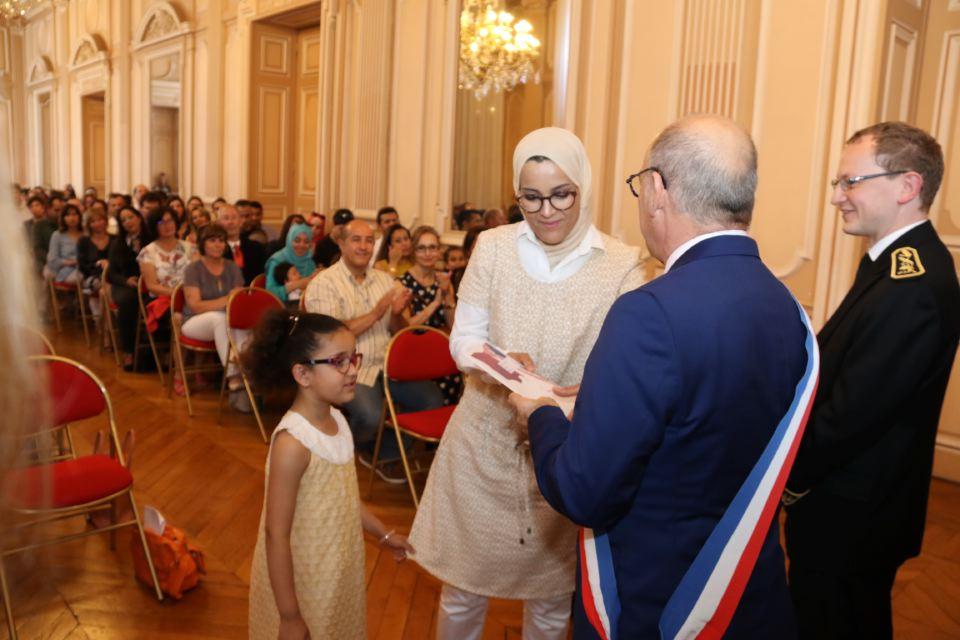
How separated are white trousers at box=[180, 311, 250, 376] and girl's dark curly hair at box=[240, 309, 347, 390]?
3143mm

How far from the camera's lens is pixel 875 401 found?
1.74 meters

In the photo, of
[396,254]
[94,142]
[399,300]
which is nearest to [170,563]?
[399,300]

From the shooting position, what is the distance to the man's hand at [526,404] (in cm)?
145

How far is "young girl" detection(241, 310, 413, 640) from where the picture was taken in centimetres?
184

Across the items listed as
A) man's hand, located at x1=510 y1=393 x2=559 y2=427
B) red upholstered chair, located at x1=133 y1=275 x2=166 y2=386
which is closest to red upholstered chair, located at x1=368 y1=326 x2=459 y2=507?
man's hand, located at x1=510 y1=393 x2=559 y2=427

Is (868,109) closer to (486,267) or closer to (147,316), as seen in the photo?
(486,267)

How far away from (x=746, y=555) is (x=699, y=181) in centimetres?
62

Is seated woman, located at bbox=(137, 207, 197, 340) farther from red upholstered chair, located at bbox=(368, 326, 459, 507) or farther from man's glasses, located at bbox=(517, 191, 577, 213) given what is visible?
man's glasses, located at bbox=(517, 191, 577, 213)

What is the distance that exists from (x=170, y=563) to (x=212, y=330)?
2.63 m

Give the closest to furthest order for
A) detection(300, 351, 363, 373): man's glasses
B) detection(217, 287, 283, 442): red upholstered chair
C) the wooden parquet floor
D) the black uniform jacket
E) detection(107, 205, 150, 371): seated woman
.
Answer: the black uniform jacket
detection(300, 351, 363, 373): man's glasses
the wooden parquet floor
detection(217, 287, 283, 442): red upholstered chair
detection(107, 205, 150, 371): seated woman

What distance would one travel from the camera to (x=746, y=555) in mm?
1272

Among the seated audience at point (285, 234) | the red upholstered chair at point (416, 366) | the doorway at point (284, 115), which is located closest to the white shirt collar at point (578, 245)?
the red upholstered chair at point (416, 366)

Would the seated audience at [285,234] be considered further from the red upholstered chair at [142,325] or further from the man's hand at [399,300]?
the man's hand at [399,300]

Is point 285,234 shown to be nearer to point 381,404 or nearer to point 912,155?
point 381,404
